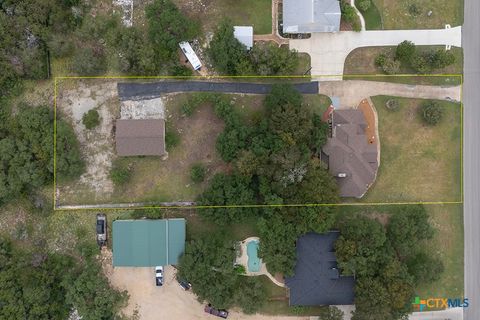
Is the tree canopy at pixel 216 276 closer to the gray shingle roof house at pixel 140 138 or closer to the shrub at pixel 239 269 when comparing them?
the shrub at pixel 239 269

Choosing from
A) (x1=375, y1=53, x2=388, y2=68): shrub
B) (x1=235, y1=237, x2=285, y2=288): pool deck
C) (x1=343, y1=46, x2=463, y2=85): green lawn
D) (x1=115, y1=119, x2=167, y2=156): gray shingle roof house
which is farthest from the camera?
(x1=343, y1=46, x2=463, y2=85): green lawn

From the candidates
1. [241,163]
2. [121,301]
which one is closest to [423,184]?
[241,163]

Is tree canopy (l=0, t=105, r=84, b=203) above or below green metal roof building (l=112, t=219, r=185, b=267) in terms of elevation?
above

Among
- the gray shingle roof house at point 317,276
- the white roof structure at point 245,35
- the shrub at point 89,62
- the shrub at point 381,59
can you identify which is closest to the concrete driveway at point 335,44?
Result: the shrub at point 381,59

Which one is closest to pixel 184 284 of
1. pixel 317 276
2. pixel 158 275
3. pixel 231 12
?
pixel 158 275

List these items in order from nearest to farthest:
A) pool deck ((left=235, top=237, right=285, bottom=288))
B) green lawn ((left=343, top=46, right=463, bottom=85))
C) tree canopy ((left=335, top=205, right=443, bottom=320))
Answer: tree canopy ((left=335, top=205, right=443, bottom=320)) → pool deck ((left=235, top=237, right=285, bottom=288)) → green lawn ((left=343, top=46, right=463, bottom=85))

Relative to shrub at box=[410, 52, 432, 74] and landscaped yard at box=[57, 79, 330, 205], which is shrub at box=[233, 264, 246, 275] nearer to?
landscaped yard at box=[57, 79, 330, 205]

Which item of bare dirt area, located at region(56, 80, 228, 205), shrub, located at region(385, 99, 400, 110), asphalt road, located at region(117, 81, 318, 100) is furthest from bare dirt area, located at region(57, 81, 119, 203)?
shrub, located at region(385, 99, 400, 110)
